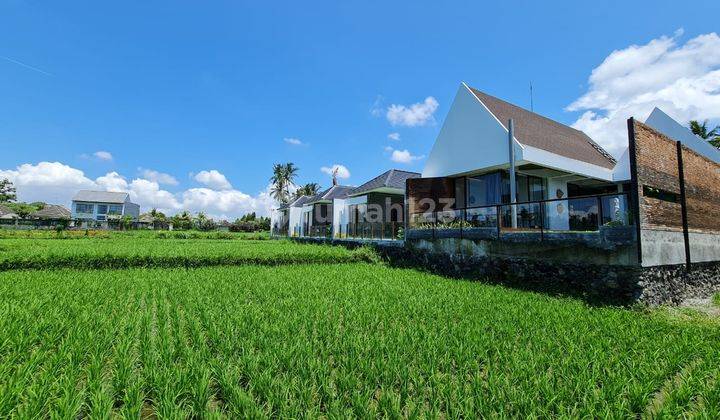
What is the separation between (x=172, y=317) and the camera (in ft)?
19.5

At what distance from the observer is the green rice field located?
9.89ft

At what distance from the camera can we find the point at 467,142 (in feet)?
44.9

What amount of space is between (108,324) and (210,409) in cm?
332

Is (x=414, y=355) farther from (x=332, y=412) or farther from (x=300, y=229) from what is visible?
(x=300, y=229)

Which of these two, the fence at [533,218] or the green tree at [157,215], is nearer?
the fence at [533,218]

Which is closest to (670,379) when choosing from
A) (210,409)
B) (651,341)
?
(651,341)

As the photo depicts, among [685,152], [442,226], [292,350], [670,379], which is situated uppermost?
[685,152]

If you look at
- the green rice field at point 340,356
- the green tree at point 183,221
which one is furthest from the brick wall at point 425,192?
the green tree at point 183,221

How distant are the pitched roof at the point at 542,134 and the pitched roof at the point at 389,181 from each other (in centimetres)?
572

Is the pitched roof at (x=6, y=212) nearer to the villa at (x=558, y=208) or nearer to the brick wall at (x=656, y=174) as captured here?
the villa at (x=558, y=208)

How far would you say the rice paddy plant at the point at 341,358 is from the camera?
3018mm

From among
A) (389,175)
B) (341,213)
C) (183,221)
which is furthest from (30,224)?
(389,175)

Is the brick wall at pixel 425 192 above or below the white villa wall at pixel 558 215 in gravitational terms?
above

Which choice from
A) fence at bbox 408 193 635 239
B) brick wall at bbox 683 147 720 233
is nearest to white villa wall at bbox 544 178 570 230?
fence at bbox 408 193 635 239
